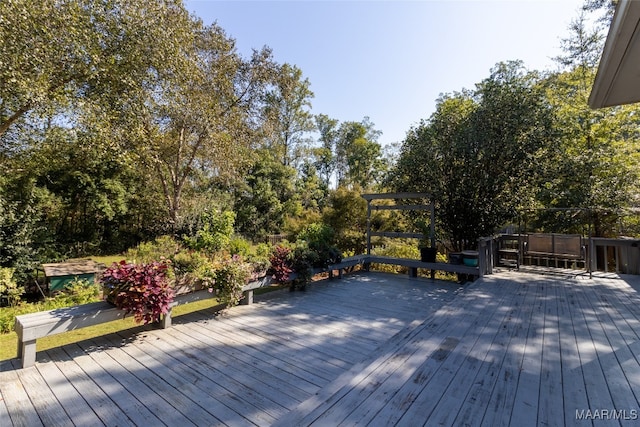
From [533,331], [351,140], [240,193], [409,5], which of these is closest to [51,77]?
[409,5]

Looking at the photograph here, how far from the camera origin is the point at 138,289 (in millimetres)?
3143

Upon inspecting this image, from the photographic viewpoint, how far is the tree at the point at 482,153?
5.70 m

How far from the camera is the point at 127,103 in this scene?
6641 mm

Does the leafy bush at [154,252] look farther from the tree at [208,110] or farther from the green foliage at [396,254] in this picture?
the green foliage at [396,254]

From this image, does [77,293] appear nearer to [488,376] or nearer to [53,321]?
[53,321]

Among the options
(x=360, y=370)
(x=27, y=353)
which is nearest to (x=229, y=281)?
(x=27, y=353)

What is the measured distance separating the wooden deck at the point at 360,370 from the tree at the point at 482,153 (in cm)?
240

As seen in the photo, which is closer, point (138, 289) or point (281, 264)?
point (138, 289)

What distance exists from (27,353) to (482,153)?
7.16 meters

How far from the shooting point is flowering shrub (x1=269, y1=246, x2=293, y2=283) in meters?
4.90

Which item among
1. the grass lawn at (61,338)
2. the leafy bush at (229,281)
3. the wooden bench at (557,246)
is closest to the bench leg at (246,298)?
the leafy bush at (229,281)

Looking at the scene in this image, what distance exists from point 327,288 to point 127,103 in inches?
237
